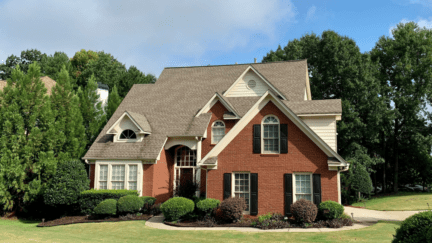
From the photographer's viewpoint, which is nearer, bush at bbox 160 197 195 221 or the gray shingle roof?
bush at bbox 160 197 195 221

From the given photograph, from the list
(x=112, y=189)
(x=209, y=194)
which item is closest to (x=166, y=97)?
(x=112, y=189)

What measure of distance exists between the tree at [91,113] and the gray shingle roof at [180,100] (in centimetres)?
197

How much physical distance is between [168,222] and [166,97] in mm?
13483

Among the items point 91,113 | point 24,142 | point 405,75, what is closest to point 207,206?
point 24,142

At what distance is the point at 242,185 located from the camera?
17.6m

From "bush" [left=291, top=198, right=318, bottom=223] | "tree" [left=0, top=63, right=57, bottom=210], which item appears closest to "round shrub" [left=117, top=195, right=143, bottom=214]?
"tree" [left=0, top=63, right=57, bottom=210]

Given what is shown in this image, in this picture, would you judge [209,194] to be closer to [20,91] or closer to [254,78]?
Result: [254,78]

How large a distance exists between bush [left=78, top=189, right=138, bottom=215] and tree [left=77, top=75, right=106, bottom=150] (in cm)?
713

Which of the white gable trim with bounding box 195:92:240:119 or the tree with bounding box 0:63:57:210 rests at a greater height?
the white gable trim with bounding box 195:92:240:119

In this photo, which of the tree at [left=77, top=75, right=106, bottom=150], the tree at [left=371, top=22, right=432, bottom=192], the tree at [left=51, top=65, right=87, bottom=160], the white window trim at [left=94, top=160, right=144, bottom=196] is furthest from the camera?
the tree at [left=371, top=22, right=432, bottom=192]

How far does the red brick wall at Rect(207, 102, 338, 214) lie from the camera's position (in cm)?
1664

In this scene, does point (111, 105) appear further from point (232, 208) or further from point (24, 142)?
point (232, 208)

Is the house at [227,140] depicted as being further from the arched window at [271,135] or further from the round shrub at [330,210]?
the round shrub at [330,210]

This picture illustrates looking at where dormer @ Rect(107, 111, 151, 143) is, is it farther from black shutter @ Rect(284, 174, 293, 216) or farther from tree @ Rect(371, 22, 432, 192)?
tree @ Rect(371, 22, 432, 192)
